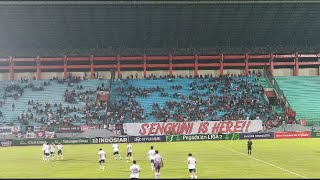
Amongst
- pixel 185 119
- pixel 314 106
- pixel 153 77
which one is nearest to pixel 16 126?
pixel 185 119

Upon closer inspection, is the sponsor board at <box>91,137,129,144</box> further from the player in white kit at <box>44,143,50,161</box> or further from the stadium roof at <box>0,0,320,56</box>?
the stadium roof at <box>0,0,320,56</box>

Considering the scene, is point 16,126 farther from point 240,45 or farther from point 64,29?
point 240,45

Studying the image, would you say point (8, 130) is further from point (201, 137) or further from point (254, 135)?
point (254, 135)

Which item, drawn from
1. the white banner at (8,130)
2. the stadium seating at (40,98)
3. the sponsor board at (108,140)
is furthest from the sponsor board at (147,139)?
the white banner at (8,130)

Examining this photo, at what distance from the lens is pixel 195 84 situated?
10294 cm

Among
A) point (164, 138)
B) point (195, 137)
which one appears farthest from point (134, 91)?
point (195, 137)

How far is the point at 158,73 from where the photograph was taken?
11169 centimetres

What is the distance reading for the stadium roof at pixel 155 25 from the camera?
94812mm

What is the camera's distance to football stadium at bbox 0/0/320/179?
82.2 m

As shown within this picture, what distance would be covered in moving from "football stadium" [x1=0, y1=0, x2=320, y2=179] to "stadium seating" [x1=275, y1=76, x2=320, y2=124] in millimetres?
185

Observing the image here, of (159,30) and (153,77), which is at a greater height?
(159,30)

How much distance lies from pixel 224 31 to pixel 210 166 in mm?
63783

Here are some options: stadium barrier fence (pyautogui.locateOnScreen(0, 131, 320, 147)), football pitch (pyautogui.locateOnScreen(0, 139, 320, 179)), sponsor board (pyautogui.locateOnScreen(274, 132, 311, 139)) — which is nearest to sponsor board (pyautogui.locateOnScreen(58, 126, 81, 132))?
stadium barrier fence (pyautogui.locateOnScreen(0, 131, 320, 147))

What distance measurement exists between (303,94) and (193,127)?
28858 millimetres
